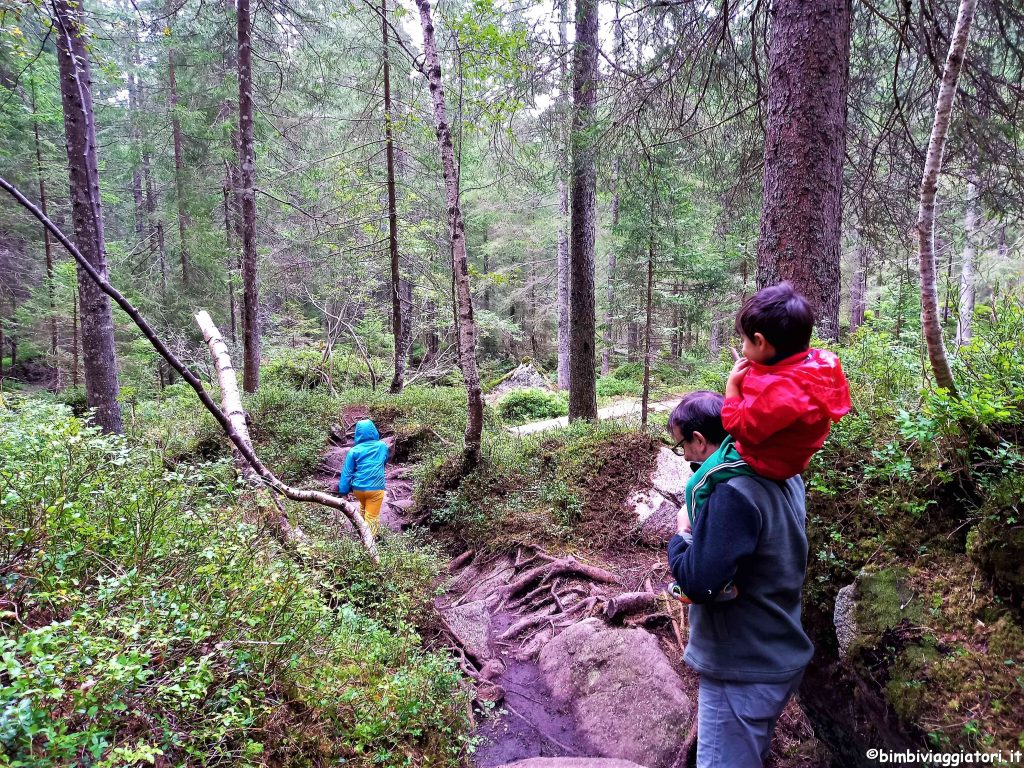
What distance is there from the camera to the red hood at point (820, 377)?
1711mm

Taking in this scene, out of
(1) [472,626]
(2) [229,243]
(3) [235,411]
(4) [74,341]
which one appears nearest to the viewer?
(3) [235,411]

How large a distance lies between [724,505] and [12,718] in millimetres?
2447

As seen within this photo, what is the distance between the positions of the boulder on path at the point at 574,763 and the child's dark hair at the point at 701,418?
224 cm

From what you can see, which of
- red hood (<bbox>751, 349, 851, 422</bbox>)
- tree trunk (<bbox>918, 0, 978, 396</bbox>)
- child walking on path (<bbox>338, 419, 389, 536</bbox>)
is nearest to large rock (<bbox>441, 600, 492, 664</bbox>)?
child walking on path (<bbox>338, 419, 389, 536</bbox>)

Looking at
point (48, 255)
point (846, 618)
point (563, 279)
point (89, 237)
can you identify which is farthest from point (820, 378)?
point (48, 255)

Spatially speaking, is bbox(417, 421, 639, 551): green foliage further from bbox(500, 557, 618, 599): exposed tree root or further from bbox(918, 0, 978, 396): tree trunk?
bbox(918, 0, 978, 396): tree trunk

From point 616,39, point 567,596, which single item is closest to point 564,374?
point 616,39

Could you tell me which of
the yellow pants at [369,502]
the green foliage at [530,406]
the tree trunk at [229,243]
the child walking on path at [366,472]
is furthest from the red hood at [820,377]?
the tree trunk at [229,243]

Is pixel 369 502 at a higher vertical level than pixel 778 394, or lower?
lower

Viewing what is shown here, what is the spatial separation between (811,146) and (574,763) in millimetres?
4881

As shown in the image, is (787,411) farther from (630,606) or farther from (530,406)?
(530,406)

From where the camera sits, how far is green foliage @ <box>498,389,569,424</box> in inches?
672

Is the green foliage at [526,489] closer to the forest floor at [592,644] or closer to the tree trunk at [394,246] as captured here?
the forest floor at [592,644]

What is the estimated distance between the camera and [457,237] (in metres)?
6.71
